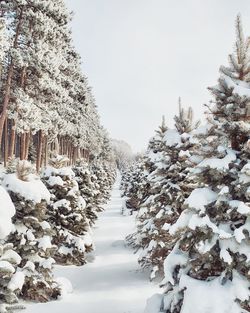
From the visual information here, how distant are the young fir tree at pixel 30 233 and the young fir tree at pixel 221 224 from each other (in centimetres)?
442

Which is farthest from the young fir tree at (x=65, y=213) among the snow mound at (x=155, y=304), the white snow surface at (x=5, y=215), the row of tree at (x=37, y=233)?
the white snow surface at (x=5, y=215)

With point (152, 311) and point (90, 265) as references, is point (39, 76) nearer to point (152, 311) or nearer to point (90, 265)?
point (90, 265)

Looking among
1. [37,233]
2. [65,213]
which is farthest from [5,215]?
[65,213]

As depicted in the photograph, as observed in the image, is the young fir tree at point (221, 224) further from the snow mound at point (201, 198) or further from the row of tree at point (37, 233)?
the row of tree at point (37, 233)

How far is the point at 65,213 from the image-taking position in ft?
55.4

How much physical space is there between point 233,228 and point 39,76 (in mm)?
18298

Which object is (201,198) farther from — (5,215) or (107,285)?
(107,285)

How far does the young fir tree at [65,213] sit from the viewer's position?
54.1 feet

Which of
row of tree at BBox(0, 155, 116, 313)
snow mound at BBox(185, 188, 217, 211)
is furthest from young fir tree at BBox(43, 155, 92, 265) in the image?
snow mound at BBox(185, 188, 217, 211)

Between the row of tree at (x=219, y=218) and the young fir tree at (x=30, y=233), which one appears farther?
the young fir tree at (x=30, y=233)

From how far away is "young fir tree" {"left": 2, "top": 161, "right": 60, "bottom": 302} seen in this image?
35.8ft

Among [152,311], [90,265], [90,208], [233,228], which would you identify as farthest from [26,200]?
[90,208]

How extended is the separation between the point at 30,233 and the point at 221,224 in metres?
5.44

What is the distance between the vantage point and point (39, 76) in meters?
23.5
